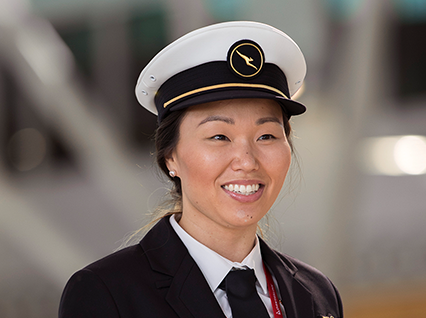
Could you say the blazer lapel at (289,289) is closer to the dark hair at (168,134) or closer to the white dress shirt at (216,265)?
the white dress shirt at (216,265)

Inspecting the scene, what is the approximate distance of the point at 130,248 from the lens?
4.63ft

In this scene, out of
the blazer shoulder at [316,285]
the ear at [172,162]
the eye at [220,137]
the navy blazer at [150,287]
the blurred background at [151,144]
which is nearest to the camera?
the navy blazer at [150,287]

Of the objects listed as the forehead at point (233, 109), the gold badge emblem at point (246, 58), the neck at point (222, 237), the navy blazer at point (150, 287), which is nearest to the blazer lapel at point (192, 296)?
the navy blazer at point (150, 287)

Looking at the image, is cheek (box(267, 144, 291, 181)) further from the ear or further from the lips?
the ear

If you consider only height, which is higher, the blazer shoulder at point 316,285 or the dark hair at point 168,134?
the dark hair at point 168,134

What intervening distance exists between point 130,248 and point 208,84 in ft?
1.72

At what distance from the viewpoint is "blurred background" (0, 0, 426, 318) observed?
3654mm

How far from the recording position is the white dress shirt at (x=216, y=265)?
1363mm

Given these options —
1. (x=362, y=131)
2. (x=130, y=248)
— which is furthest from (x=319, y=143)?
(x=130, y=248)

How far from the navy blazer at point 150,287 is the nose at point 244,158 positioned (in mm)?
306

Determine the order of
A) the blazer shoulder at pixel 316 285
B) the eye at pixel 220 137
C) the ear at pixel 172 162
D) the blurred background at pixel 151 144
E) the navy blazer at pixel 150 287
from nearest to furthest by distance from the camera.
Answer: the navy blazer at pixel 150 287, the eye at pixel 220 137, the ear at pixel 172 162, the blazer shoulder at pixel 316 285, the blurred background at pixel 151 144

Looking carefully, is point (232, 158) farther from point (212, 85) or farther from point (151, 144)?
point (151, 144)

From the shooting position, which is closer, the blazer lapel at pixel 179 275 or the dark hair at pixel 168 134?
the blazer lapel at pixel 179 275

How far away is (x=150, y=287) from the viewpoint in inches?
50.9
